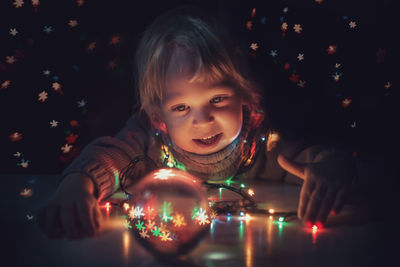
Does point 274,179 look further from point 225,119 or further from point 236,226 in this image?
point 236,226

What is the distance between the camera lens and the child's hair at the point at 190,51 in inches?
48.7

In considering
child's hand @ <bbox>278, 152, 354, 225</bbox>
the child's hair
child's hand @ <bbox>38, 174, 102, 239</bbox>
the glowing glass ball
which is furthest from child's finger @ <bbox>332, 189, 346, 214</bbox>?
child's hand @ <bbox>38, 174, 102, 239</bbox>

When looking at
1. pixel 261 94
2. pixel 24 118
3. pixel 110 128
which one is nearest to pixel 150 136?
pixel 110 128

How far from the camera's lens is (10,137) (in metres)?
1.68

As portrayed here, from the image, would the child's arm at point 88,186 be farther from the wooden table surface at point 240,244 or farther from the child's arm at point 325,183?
the child's arm at point 325,183

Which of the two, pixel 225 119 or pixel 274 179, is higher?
pixel 225 119

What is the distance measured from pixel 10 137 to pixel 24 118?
0.11 meters

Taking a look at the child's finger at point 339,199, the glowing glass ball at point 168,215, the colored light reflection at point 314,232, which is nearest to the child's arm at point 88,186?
the glowing glass ball at point 168,215

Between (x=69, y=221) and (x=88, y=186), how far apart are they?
0.56ft

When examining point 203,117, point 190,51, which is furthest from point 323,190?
point 190,51

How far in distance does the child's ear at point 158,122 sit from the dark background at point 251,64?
1.44ft

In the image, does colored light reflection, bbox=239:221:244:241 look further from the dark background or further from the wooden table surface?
the dark background

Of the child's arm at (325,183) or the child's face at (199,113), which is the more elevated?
the child's face at (199,113)

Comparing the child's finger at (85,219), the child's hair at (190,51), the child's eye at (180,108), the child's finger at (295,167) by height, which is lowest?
the child's finger at (85,219)
